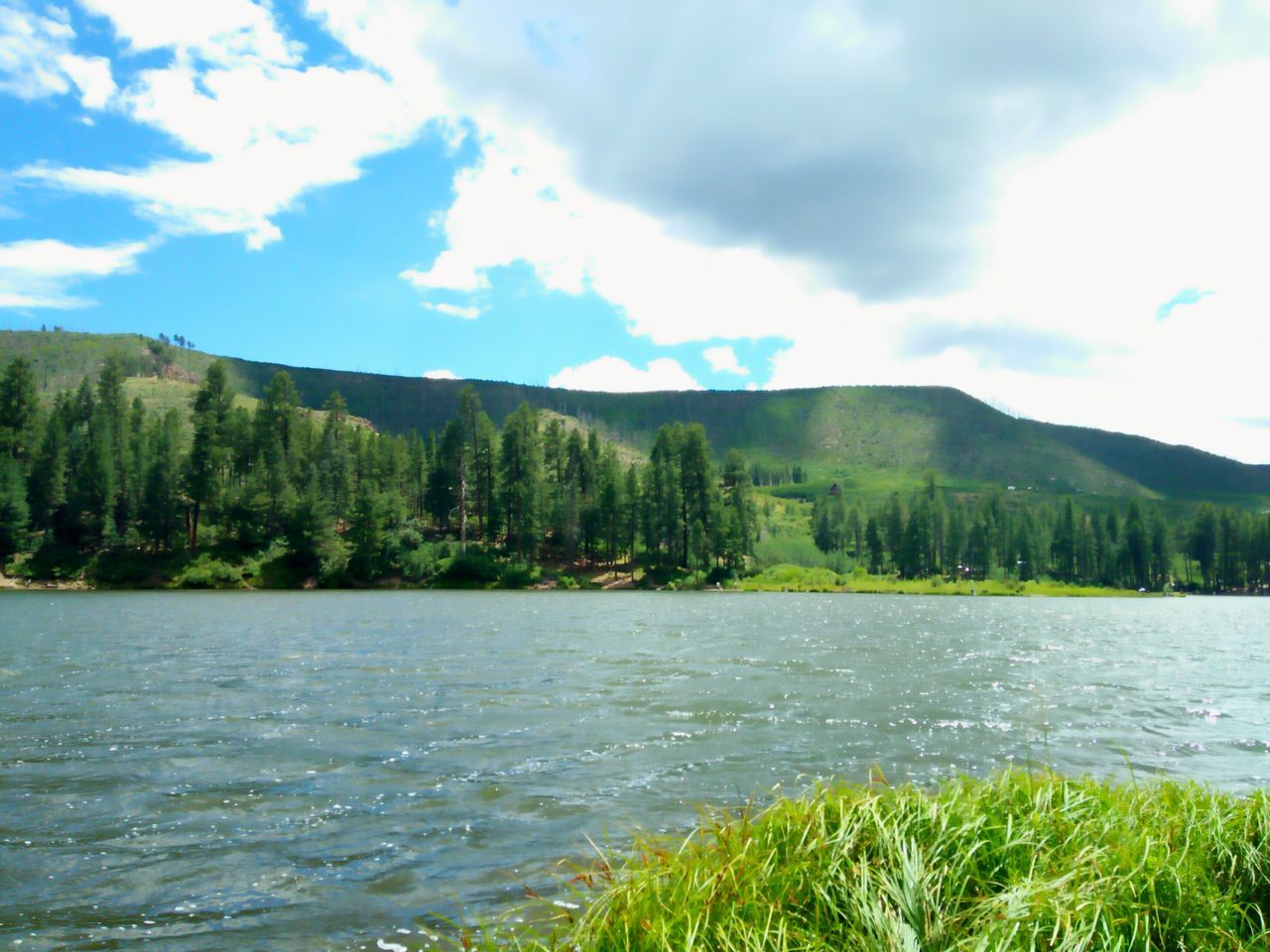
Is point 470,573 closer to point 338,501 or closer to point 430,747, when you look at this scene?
point 338,501

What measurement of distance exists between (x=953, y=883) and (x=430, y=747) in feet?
37.2

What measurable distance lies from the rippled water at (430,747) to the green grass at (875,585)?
73541mm

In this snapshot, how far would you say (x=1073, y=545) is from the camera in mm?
165250

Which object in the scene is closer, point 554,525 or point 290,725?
point 290,725

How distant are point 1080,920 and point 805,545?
429 feet

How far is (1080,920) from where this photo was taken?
5.34m

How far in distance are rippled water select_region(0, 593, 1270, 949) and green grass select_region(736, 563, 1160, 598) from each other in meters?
73.5

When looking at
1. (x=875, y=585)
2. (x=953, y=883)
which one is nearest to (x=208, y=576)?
(x=875, y=585)

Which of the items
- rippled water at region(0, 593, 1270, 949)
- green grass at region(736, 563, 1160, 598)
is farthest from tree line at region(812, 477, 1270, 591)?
rippled water at region(0, 593, 1270, 949)

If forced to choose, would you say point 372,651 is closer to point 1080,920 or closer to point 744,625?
point 744,625

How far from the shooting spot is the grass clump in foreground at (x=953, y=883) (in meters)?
5.41

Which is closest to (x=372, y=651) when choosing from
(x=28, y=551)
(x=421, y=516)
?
(x=28, y=551)

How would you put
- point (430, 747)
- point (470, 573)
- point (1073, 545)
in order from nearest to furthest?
1. point (430, 747)
2. point (470, 573)
3. point (1073, 545)

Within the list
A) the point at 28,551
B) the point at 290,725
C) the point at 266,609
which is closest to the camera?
the point at 290,725
